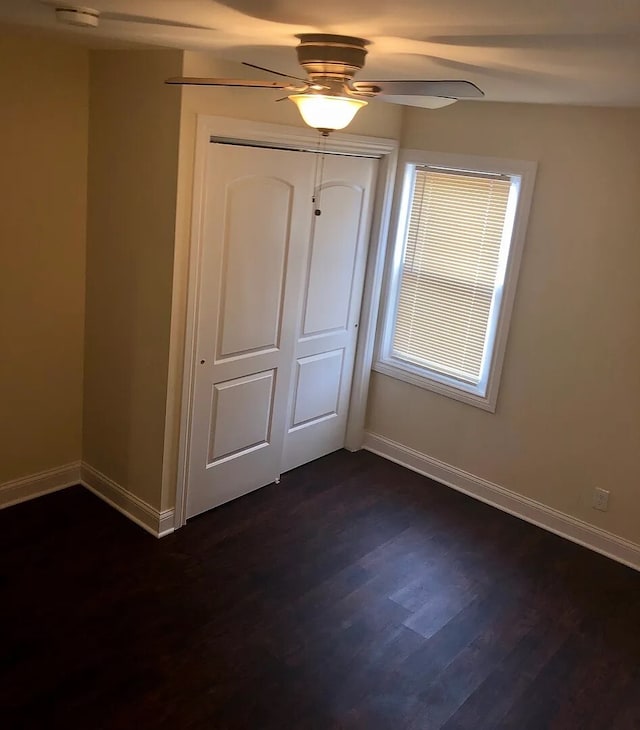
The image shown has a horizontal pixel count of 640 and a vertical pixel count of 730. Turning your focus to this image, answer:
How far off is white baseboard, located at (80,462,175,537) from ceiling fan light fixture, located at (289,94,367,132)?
7.19 ft

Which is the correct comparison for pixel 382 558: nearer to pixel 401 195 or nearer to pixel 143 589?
pixel 143 589

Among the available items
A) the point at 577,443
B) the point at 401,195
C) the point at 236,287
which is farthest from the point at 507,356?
the point at 236,287

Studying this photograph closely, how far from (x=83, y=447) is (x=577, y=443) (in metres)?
2.72

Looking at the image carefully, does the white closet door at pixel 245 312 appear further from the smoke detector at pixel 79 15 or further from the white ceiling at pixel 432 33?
the smoke detector at pixel 79 15

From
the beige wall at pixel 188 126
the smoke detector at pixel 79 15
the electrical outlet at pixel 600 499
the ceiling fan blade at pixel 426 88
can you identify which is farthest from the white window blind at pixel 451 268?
the smoke detector at pixel 79 15

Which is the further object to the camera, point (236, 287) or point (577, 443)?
point (577, 443)

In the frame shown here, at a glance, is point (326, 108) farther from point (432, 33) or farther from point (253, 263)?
point (253, 263)

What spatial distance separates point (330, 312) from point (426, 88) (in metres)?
2.35

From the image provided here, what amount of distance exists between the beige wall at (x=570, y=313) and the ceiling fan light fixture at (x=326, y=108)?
1.93 meters

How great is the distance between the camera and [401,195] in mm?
4215

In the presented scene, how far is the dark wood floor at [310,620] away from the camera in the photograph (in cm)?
255

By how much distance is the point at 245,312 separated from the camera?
355 cm

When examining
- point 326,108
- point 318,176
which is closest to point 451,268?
point 318,176

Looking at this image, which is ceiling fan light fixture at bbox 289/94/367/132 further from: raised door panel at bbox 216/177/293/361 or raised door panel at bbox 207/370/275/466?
raised door panel at bbox 207/370/275/466
